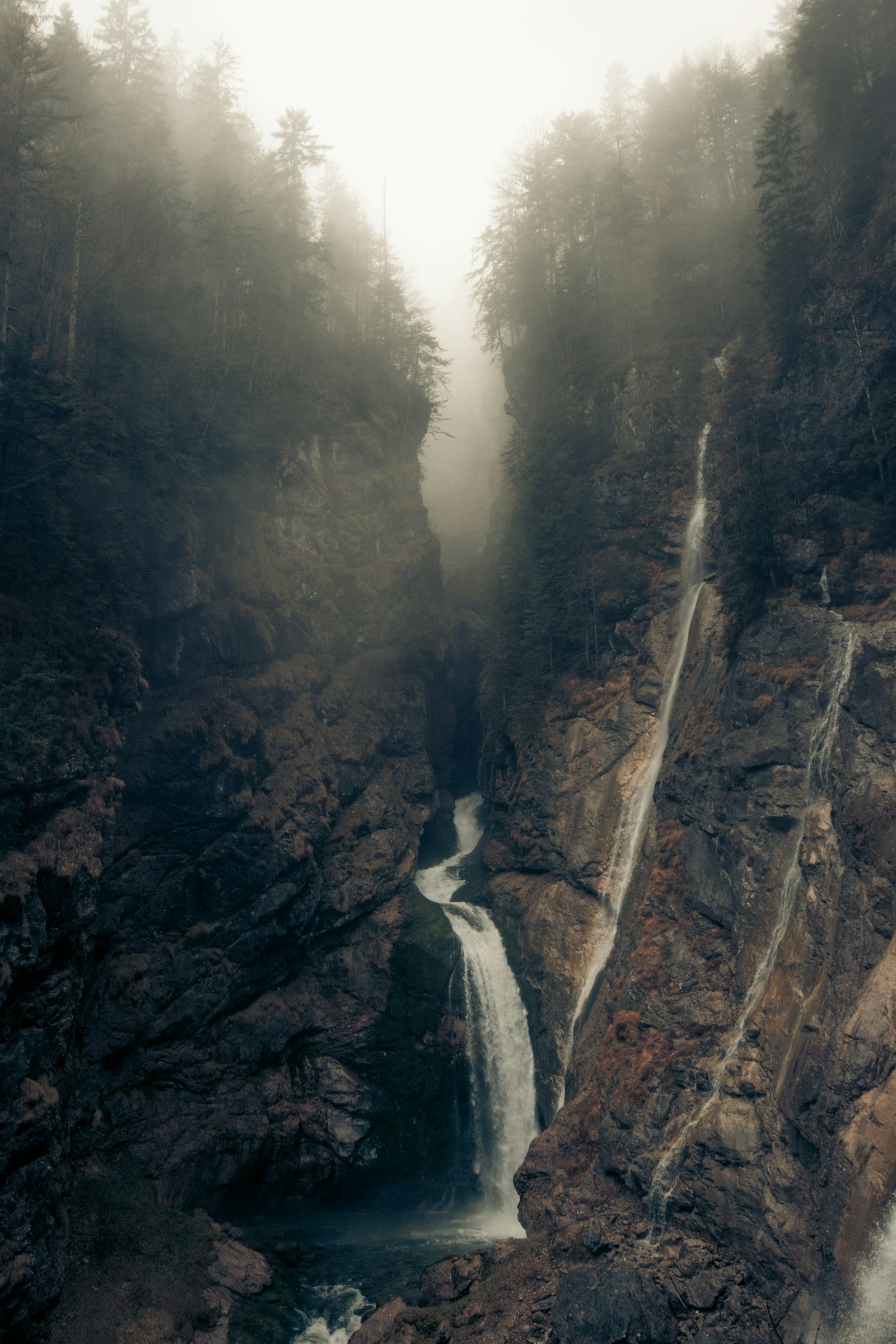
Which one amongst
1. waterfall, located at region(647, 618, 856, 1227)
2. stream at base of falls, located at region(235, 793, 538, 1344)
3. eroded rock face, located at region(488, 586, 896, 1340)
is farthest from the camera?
stream at base of falls, located at region(235, 793, 538, 1344)

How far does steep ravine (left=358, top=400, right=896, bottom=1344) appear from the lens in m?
15.0

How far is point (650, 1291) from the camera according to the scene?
607 inches

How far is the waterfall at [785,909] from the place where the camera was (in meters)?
18.0

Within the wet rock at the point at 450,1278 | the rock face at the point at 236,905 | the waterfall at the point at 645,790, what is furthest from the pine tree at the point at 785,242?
the wet rock at the point at 450,1278

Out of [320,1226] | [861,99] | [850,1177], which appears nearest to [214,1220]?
[320,1226]

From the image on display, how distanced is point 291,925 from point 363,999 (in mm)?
4210

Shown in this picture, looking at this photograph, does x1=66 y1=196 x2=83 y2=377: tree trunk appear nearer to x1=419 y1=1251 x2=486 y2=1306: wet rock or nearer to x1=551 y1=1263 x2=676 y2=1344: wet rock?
x1=419 y1=1251 x2=486 y2=1306: wet rock

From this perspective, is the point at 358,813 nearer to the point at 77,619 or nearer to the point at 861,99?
the point at 77,619

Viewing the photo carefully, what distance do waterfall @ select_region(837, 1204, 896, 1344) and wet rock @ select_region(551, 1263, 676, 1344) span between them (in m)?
3.42

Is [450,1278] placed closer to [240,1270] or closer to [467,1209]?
[240,1270]

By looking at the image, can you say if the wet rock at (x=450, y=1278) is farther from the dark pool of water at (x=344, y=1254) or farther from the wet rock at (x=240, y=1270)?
the wet rock at (x=240, y=1270)

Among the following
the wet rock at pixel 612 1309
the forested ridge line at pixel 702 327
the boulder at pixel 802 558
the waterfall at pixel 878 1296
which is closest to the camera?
the waterfall at pixel 878 1296

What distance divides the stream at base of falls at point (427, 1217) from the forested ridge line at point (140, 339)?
1613 cm

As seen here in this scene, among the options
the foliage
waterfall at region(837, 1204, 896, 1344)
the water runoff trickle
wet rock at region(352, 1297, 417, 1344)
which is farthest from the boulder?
wet rock at region(352, 1297, 417, 1344)
